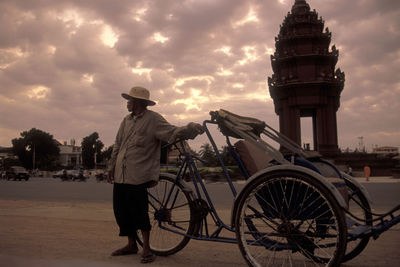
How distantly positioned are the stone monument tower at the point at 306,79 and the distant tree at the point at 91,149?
73156 millimetres

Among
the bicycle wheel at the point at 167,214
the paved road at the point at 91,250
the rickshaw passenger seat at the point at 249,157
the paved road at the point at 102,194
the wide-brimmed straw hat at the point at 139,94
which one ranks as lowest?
the paved road at the point at 102,194

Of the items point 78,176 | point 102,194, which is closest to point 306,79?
point 102,194

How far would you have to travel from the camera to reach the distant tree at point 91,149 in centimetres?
9562

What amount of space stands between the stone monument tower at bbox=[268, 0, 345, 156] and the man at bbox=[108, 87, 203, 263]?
28785 millimetres

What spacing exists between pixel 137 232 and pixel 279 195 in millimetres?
1764

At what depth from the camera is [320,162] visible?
2986 mm

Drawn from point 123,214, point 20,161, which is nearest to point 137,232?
point 123,214

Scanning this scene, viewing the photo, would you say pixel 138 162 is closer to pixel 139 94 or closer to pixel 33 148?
pixel 139 94

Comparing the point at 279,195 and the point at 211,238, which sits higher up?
the point at 279,195

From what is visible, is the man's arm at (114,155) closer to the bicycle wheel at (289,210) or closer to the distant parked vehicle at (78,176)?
the bicycle wheel at (289,210)

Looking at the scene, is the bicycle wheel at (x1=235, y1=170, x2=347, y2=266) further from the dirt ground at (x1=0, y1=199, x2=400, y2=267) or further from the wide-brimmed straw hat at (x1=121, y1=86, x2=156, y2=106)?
the wide-brimmed straw hat at (x1=121, y1=86, x2=156, y2=106)

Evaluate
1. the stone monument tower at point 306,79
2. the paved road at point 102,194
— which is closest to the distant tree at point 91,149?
the stone monument tower at point 306,79

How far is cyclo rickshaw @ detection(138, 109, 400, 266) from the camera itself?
7.89 feet

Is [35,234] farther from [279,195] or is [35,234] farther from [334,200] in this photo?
[334,200]
